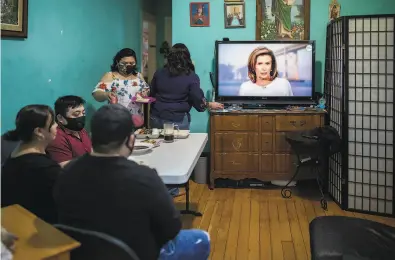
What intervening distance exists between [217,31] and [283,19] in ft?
2.32

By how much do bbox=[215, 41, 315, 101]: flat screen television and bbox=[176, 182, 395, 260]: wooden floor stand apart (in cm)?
101

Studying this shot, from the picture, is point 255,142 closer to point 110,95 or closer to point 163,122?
point 163,122

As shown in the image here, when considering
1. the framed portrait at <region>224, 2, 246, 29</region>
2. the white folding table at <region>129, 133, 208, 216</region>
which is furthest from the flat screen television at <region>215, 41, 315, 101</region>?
the white folding table at <region>129, 133, 208, 216</region>

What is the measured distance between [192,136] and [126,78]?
909mm

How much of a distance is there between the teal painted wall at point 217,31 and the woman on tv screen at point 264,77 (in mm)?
297

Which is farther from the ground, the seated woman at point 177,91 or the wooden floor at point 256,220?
the seated woman at point 177,91

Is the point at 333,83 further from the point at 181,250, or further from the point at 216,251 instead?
the point at 181,250

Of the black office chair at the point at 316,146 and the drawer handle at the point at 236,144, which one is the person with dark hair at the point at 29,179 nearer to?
the black office chair at the point at 316,146

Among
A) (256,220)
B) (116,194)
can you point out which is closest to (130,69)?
(256,220)

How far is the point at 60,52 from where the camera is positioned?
11.0 ft

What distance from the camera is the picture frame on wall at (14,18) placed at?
8.60 ft

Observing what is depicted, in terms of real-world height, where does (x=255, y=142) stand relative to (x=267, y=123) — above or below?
below

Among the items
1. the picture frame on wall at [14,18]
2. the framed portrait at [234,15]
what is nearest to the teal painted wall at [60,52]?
the picture frame on wall at [14,18]

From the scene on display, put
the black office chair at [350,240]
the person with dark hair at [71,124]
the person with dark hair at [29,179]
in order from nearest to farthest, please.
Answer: the person with dark hair at [29,179] → the black office chair at [350,240] → the person with dark hair at [71,124]
